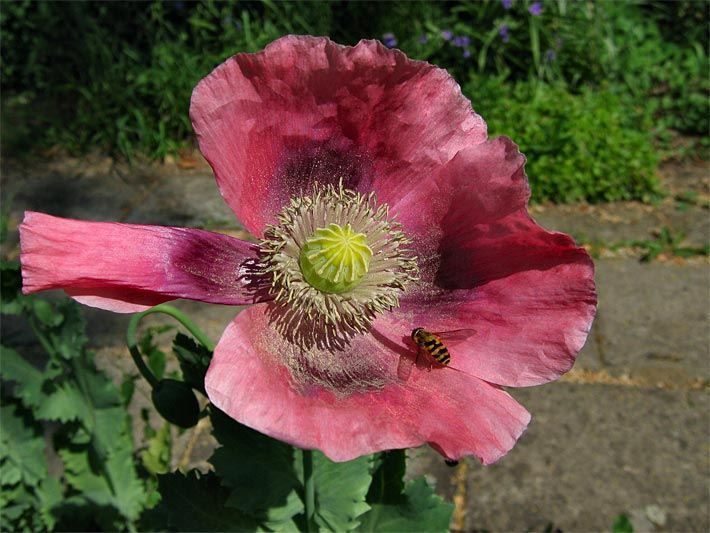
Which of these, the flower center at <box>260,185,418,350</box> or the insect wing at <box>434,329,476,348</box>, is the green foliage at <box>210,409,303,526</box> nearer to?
the flower center at <box>260,185,418,350</box>

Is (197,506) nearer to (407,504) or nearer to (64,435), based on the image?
(407,504)

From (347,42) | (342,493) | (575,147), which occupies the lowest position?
(575,147)

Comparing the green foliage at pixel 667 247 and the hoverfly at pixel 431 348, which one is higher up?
the hoverfly at pixel 431 348

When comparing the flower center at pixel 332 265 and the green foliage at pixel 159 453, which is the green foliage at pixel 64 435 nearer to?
the green foliage at pixel 159 453

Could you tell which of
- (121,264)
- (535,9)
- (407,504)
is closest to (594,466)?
(407,504)

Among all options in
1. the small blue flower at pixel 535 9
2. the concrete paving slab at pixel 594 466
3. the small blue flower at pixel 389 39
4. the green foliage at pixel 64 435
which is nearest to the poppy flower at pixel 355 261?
the green foliage at pixel 64 435

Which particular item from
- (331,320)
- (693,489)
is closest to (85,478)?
(331,320)

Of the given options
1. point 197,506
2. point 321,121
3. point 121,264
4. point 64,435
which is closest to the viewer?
point 121,264
